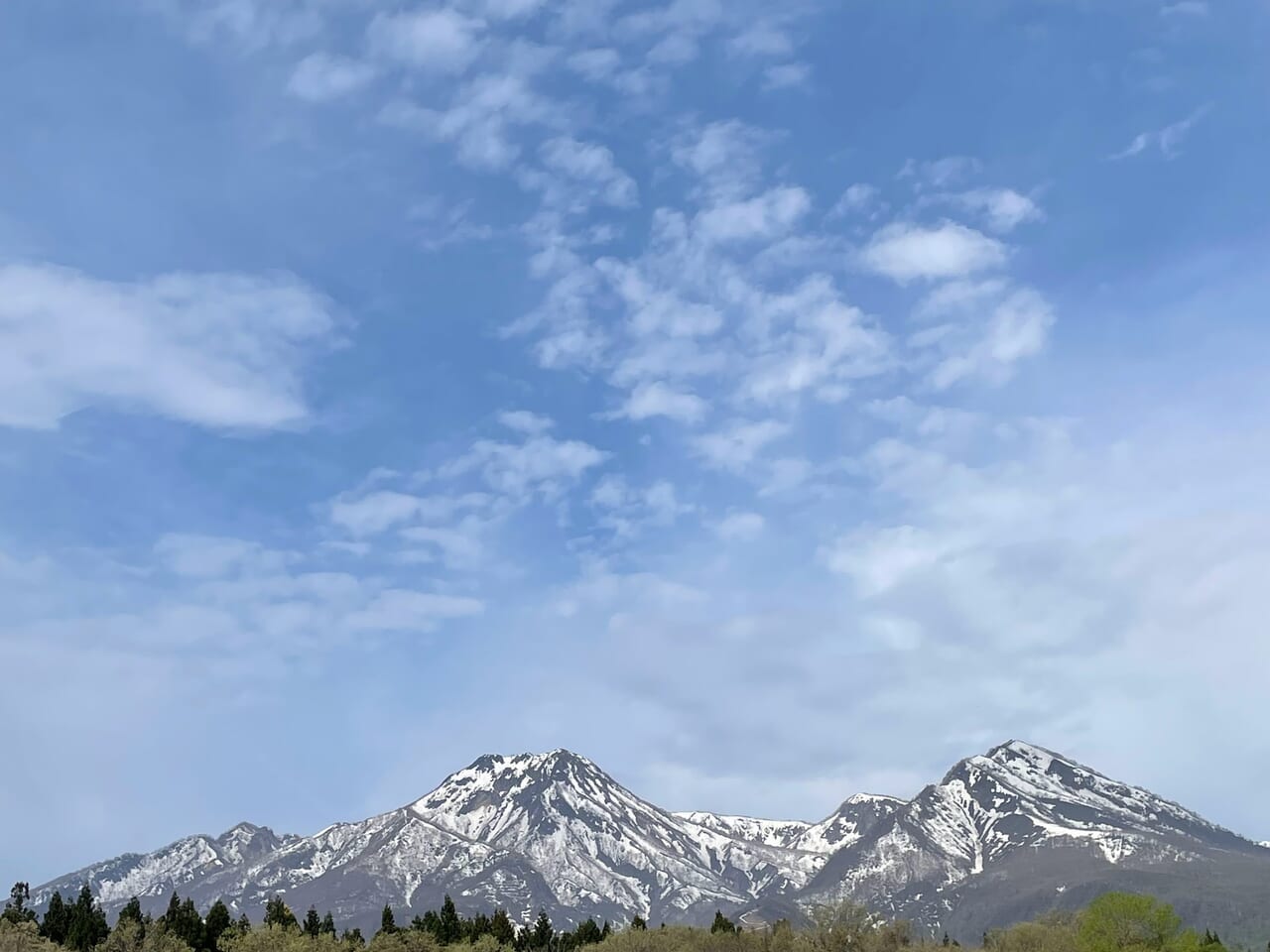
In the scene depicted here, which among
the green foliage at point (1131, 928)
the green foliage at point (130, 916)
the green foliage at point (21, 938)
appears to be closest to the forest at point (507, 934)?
the green foliage at point (1131, 928)

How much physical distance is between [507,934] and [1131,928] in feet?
313

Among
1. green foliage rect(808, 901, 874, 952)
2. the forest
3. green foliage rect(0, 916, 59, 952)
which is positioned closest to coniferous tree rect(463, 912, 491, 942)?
the forest

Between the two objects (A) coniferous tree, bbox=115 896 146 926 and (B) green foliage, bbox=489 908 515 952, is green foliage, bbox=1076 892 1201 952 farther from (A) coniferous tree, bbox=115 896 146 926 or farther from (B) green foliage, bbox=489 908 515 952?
(A) coniferous tree, bbox=115 896 146 926

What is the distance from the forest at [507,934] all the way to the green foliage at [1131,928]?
139 millimetres

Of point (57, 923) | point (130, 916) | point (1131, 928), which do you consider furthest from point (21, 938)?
point (1131, 928)

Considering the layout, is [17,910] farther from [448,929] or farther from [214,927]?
[448,929]

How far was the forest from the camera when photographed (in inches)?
5797

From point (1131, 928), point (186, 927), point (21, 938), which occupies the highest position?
point (186, 927)

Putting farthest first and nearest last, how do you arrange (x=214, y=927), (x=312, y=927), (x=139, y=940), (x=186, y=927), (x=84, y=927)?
(x=312, y=927), (x=214, y=927), (x=186, y=927), (x=84, y=927), (x=139, y=940)

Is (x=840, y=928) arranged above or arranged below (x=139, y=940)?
below

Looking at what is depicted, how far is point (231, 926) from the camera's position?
162 metres

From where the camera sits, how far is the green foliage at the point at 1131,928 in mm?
158125

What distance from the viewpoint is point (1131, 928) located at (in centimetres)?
16188

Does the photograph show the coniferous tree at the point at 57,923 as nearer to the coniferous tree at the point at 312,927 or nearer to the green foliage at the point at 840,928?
the coniferous tree at the point at 312,927
